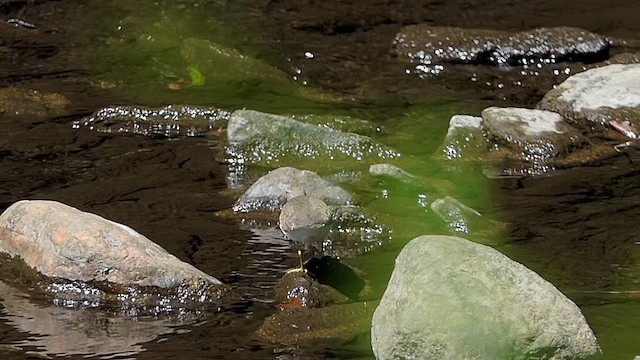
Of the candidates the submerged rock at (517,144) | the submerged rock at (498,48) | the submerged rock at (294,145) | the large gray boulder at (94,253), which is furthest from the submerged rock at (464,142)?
the large gray boulder at (94,253)

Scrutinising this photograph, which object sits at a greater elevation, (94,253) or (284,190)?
(94,253)

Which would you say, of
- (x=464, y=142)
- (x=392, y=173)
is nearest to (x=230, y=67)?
(x=464, y=142)

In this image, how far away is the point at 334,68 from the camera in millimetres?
8633

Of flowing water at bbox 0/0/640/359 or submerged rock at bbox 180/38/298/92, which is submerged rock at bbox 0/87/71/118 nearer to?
flowing water at bbox 0/0/640/359

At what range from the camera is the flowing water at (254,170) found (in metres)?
4.66

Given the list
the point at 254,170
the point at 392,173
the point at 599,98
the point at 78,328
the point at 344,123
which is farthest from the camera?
the point at 599,98

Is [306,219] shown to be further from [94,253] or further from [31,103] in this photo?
[31,103]

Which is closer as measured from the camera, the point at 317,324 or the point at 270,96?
the point at 317,324

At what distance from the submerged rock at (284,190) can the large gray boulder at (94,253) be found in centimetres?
89

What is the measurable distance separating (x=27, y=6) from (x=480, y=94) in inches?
155

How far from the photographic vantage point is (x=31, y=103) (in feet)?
24.8

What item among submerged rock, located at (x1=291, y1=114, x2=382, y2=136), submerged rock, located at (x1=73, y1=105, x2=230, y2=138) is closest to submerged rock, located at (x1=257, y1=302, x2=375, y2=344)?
submerged rock, located at (x1=291, y1=114, x2=382, y2=136)

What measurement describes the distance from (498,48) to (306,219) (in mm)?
4275

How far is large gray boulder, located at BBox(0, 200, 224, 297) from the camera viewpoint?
4863 mm
